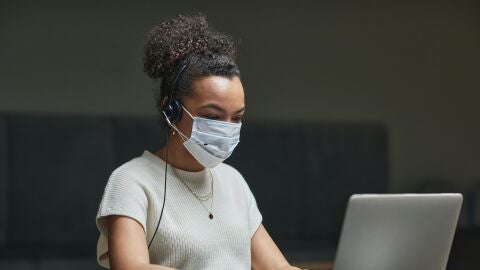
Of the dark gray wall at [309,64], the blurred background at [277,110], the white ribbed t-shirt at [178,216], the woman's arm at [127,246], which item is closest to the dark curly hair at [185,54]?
the white ribbed t-shirt at [178,216]

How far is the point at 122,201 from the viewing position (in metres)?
1.91

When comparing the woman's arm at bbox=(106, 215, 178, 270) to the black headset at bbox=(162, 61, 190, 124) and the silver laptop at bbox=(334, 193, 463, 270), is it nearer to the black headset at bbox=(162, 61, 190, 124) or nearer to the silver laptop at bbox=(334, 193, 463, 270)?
the black headset at bbox=(162, 61, 190, 124)

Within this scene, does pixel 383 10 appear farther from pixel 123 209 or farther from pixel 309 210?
pixel 123 209

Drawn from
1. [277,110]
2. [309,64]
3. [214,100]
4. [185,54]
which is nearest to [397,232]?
[214,100]

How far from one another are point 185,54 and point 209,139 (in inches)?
7.4

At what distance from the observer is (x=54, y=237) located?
4137 millimetres

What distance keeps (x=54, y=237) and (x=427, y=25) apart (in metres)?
2.45

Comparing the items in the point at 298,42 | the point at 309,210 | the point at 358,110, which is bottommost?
the point at 309,210

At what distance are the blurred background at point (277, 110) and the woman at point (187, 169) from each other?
4.83 feet

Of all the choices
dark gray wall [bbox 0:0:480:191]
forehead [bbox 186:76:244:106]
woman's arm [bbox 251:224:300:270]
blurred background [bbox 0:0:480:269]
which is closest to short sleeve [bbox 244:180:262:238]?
woman's arm [bbox 251:224:300:270]

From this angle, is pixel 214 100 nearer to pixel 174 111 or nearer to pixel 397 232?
pixel 174 111

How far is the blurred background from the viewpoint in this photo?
413 cm

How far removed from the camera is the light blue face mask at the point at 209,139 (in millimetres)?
2016

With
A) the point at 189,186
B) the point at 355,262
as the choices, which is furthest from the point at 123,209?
the point at 355,262
